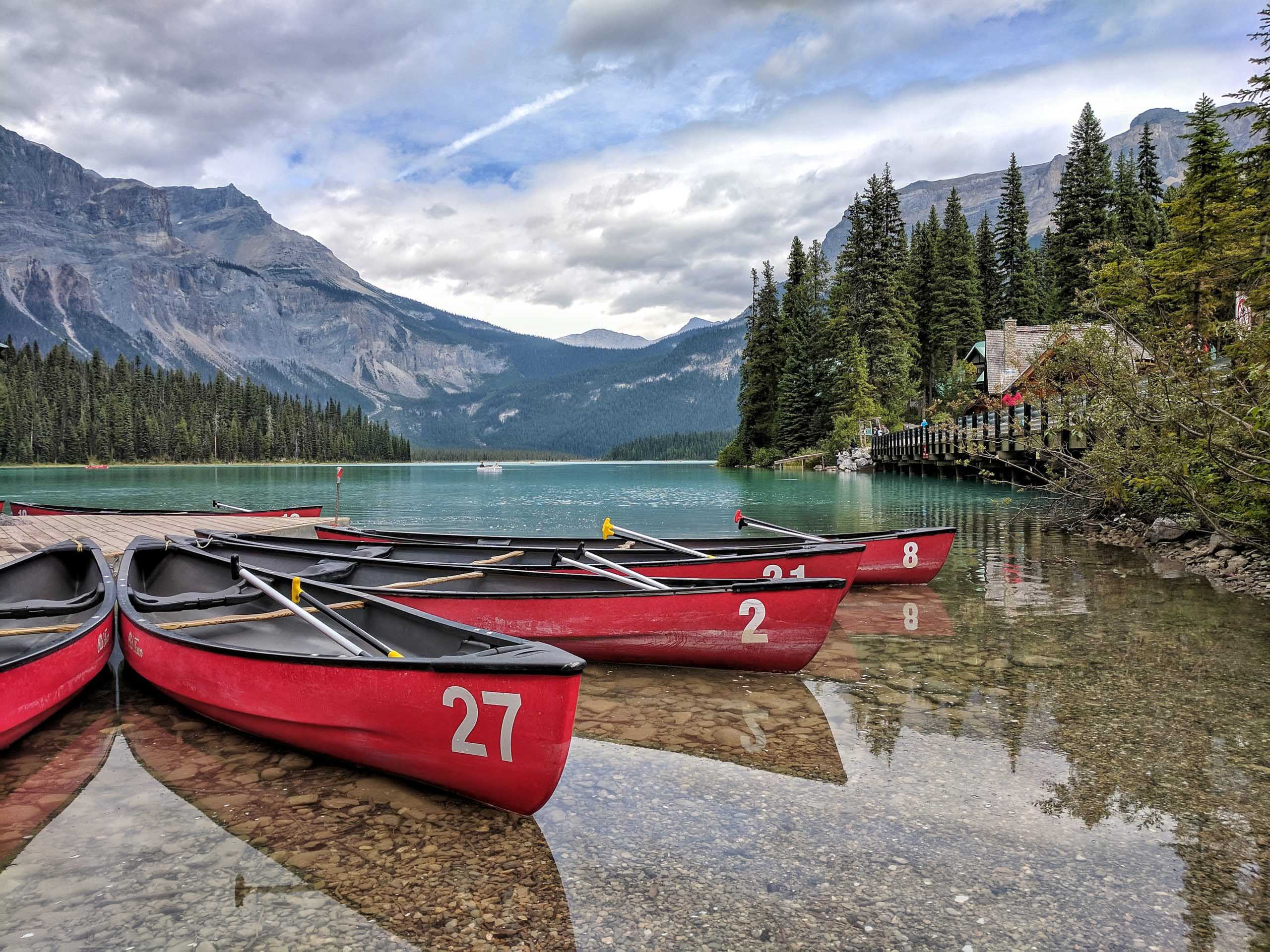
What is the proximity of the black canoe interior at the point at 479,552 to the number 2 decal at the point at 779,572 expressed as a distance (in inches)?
14.6

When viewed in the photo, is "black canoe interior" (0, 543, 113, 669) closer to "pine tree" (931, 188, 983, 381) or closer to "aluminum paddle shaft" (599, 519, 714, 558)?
"aluminum paddle shaft" (599, 519, 714, 558)

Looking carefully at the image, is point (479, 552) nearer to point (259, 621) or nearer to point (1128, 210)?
point (259, 621)

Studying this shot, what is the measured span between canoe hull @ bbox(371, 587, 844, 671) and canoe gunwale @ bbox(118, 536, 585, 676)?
1757 millimetres

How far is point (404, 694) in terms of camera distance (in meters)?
4.86

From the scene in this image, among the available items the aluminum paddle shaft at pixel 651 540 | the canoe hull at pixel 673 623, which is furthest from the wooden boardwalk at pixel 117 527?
the canoe hull at pixel 673 623

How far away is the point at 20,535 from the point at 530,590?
43.8 ft

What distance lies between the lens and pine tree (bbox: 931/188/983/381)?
61.8 metres

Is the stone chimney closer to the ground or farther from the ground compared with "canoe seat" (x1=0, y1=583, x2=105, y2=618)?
farther from the ground

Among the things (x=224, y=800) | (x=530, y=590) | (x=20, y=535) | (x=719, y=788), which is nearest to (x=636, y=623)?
(x=530, y=590)

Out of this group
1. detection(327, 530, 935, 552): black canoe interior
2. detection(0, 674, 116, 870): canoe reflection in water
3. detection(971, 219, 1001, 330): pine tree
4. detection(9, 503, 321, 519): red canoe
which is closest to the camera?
detection(0, 674, 116, 870): canoe reflection in water

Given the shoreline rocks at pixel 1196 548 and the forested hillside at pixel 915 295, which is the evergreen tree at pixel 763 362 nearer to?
the forested hillside at pixel 915 295

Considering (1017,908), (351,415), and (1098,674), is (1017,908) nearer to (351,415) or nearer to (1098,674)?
(1098,674)

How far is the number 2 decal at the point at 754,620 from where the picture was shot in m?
7.63

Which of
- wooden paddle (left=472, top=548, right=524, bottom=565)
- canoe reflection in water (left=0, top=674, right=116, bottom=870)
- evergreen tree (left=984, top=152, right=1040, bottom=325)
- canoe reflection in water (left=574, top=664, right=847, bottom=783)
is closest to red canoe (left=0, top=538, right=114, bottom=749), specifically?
canoe reflection in water (left=0, top=674, right=116, bottom=870)
